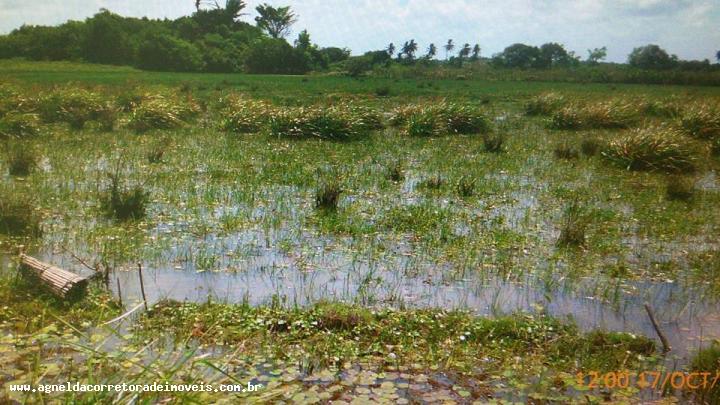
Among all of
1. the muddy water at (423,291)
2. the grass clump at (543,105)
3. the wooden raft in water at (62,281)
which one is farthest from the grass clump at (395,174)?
the grass clump at (543,105)

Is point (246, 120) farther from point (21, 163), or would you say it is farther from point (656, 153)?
point (656, 153)

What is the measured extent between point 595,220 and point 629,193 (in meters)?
2.85

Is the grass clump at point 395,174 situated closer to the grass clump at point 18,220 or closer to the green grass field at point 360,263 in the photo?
the green grass field at point 360,263

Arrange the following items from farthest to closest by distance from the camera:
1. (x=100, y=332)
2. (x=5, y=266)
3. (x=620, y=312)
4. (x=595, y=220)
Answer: (x=595, y=220) → (x=5, y=266) → (x=620, y=312) → (x=100, y=332)

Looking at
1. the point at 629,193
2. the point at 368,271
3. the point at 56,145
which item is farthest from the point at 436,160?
the point at 56,145

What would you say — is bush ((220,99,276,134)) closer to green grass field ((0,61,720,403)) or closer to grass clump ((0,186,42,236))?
green grass field ((0,61,720,403))

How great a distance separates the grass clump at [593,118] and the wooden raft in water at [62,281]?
20265 millimetres

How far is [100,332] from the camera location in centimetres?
527

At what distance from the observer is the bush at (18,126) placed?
1609 cm

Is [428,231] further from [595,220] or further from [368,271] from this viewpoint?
[595,220]

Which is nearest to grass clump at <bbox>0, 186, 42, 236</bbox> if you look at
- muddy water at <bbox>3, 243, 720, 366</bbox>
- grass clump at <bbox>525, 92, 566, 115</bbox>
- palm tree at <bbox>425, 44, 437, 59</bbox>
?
muddy water at <bbox>3, 243, 720, 366</bbox>
